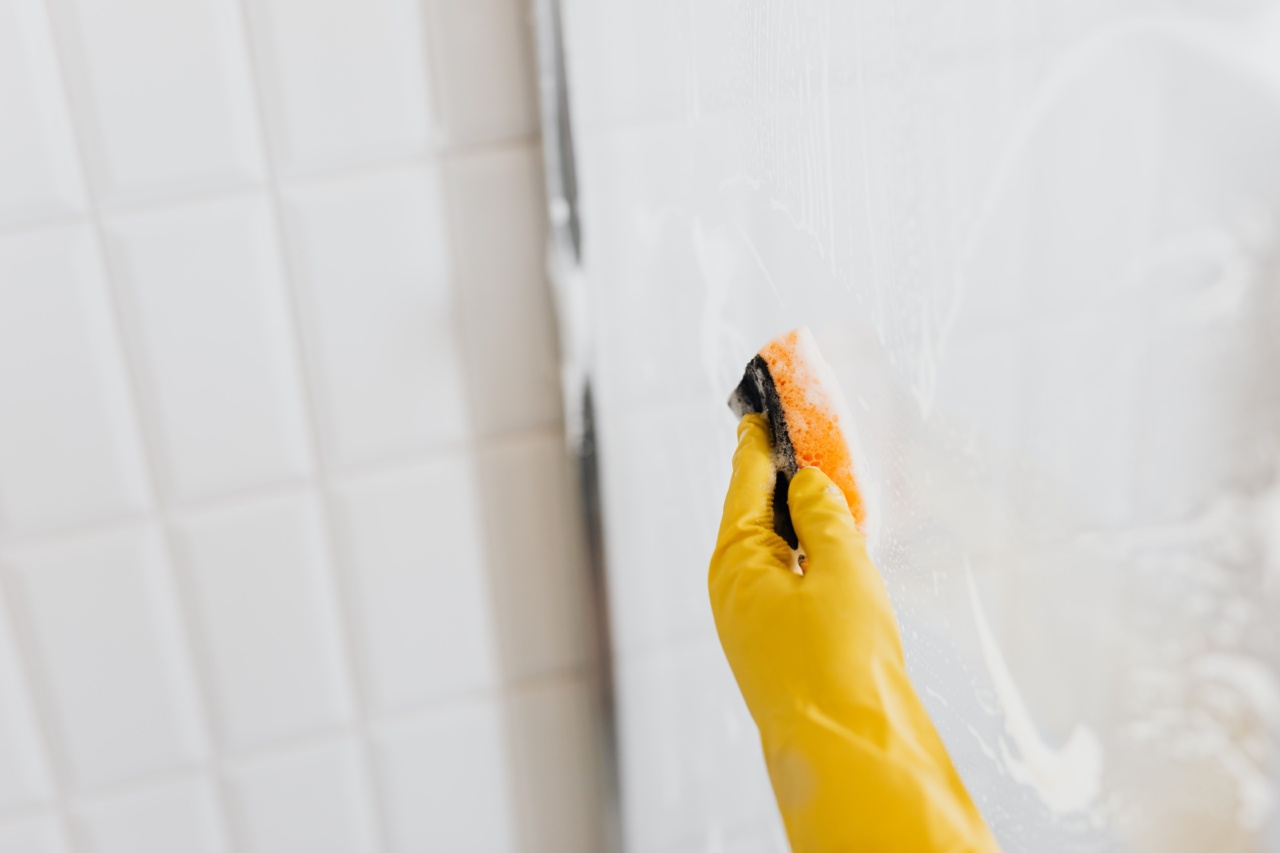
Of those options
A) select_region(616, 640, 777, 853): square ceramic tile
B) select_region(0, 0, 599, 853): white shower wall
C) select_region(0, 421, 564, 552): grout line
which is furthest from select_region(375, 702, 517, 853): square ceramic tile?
select_region(0, 421, 564, 552): grout line

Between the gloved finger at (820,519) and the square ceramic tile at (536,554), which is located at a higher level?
the gloved finger at (820,519)

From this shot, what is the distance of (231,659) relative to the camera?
74cm

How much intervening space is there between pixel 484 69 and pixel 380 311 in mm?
176

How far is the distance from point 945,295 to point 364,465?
0.57m

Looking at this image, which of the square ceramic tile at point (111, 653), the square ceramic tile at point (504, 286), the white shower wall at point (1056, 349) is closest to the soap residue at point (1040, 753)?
the white shower wall at point (1056, 349)

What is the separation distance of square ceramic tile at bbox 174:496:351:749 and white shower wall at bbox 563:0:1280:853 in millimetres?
485

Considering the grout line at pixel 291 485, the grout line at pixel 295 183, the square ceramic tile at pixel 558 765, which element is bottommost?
the square ceramic tile at pixel 558 765

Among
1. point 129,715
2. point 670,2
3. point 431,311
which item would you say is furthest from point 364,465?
point 670,2

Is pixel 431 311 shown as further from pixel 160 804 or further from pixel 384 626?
pixel 160 804

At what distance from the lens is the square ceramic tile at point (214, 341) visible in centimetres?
63

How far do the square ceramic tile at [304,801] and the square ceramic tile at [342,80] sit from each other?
45 centimetres

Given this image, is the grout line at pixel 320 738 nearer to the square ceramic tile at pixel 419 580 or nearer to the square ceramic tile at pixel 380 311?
the square ceramic tile at pixel 419 580

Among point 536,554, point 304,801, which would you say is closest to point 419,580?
point 536,554

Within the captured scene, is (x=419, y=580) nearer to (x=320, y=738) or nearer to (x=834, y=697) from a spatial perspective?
(x=320, y=738)
